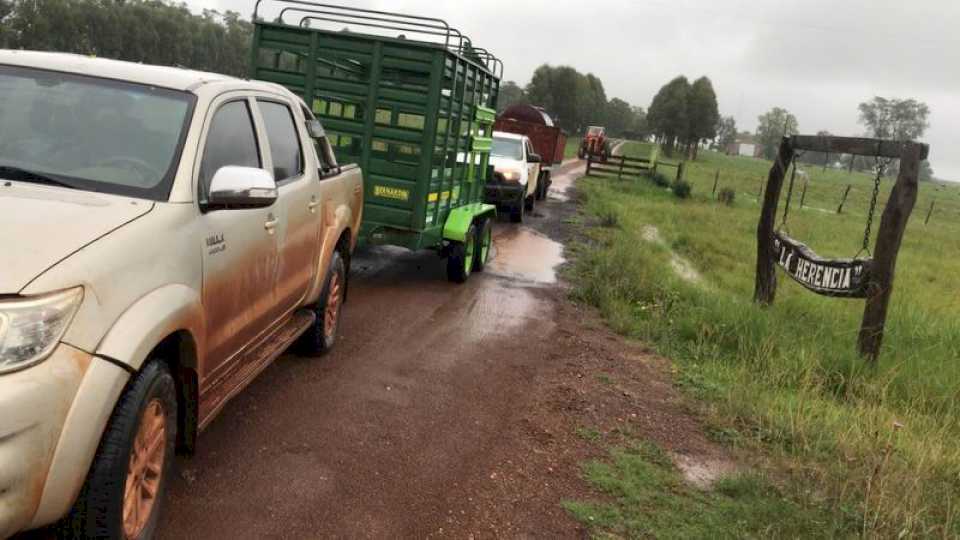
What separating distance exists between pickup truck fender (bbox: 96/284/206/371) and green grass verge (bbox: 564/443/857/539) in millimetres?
2068

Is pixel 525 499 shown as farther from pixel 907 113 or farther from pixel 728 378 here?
pixel 907 113

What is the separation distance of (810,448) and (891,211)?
109 inches

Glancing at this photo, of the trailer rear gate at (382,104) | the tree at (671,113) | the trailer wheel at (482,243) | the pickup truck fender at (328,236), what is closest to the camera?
the pickup truck fender at (328,236)

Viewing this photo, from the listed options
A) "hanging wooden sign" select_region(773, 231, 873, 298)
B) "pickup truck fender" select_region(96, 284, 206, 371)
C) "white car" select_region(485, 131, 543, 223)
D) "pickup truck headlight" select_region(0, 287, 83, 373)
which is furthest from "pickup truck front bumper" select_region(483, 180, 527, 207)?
"pickup truck headlight" select_region(0, 287, 83, 373)

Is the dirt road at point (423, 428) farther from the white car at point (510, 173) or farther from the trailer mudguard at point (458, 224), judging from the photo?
the white car at point (510, 173)

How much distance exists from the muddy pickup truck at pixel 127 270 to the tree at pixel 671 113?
270 ft

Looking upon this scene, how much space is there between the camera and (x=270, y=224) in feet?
14.2

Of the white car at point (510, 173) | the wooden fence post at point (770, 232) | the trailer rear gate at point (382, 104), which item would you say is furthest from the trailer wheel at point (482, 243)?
the white car at point (510, 173)

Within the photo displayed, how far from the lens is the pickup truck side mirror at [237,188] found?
11.3ft

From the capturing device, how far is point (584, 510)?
13.2 feet

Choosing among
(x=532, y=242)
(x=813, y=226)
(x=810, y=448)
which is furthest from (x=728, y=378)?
(x=813, y=226)

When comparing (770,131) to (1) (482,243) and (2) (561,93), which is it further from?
(1) (482,243)

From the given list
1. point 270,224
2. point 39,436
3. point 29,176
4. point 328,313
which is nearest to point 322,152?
point 328,313

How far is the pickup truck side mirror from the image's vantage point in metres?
3.45
